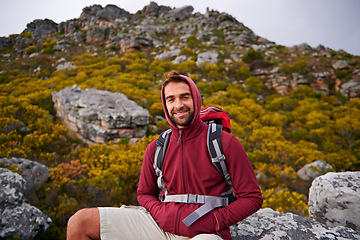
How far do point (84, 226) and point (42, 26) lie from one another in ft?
136

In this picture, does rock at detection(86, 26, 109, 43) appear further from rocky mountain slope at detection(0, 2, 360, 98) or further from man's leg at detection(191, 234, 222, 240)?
man's leg at detection(191, 234, 222, 240)

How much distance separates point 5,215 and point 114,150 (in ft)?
10.2

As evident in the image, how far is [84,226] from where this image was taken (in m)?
1.22

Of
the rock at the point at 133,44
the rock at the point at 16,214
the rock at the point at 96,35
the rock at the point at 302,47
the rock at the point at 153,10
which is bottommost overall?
the rock at the point at 16,214

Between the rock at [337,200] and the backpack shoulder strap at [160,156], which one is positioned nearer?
the backpack shoulder strap at [160,156]

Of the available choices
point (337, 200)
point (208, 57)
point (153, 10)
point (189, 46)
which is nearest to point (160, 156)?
point (337, 200)

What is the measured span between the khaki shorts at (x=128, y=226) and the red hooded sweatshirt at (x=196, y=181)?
0.22ft

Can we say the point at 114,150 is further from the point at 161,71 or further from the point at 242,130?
the point at 161,71

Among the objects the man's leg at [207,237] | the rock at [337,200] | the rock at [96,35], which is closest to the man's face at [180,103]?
the man's leg at [207,237]

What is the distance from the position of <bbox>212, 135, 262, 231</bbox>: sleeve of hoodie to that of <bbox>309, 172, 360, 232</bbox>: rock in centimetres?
152

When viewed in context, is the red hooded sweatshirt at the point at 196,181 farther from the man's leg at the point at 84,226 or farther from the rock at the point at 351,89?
the rock at the point at 351,89

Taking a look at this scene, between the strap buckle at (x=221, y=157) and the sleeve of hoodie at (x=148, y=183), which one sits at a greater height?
the strap buckle at (x=221, y=157)

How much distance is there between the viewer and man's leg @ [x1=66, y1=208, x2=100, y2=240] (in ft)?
3.92

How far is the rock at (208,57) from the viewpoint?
55.1 feet
